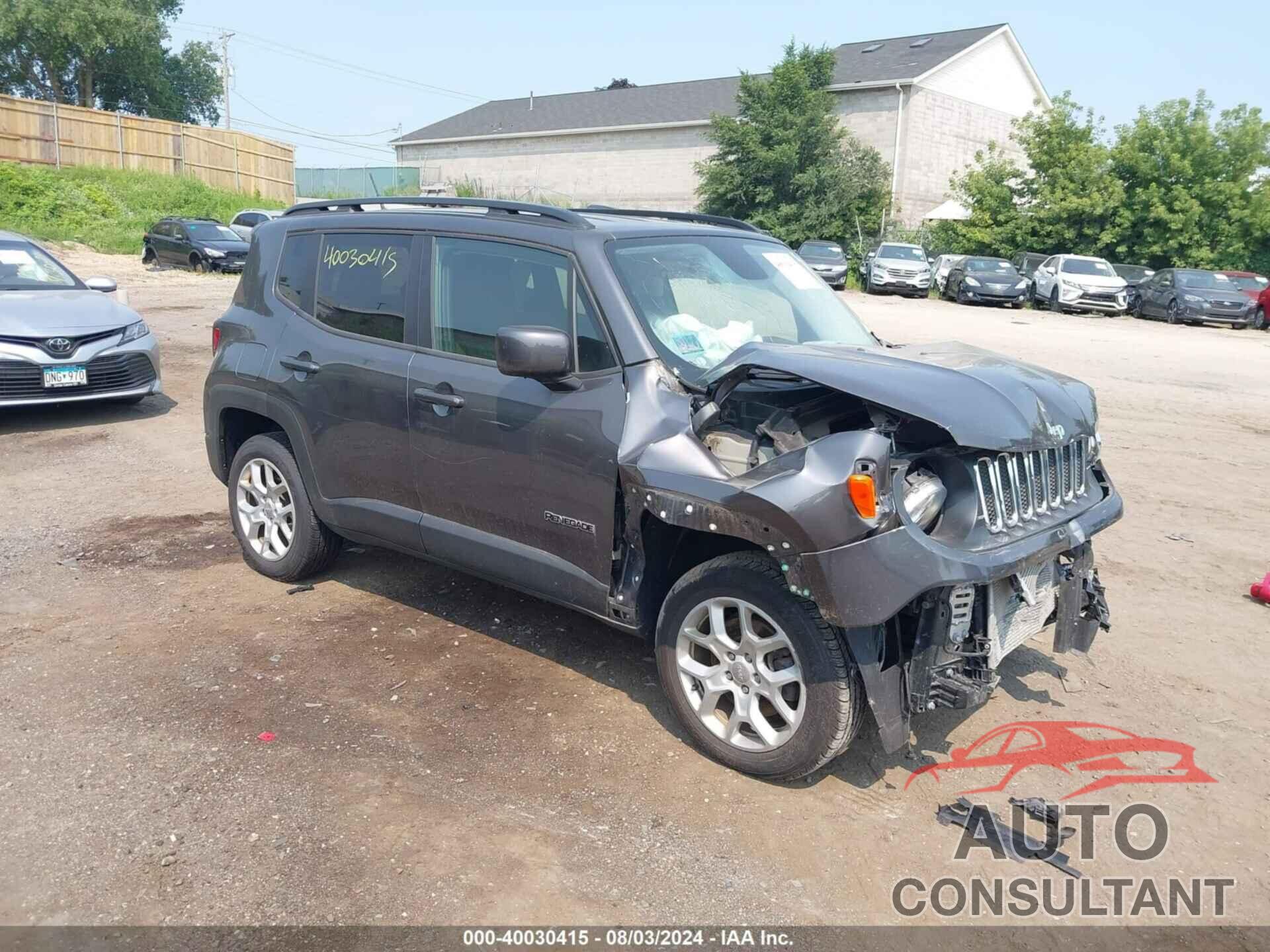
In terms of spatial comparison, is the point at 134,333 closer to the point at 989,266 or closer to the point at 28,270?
the point at 28,270

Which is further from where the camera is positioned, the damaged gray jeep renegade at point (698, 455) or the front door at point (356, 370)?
the front door at point (356, 370)

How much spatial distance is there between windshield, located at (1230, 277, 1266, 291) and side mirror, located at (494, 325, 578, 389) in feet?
90.1

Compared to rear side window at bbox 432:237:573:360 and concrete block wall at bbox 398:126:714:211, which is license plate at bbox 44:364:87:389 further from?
concrete block wall at bbox 398:126:714:211

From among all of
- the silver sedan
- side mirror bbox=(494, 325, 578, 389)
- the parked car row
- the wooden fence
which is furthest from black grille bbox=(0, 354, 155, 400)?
the wooden fence

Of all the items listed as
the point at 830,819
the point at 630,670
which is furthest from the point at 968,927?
the point at 630,670

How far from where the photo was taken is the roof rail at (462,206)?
14.6ft

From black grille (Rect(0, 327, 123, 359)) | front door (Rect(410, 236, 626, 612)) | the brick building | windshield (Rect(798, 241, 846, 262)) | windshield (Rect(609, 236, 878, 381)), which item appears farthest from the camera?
the brick building

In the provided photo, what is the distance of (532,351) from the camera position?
391cm

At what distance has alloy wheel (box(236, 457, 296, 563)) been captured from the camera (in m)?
5.57

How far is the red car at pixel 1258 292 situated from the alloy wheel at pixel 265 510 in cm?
2664

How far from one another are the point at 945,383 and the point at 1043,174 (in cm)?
3580

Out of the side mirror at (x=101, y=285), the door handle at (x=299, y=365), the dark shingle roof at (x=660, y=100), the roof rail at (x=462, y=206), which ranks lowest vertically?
the door handle at (x=299, y=365)

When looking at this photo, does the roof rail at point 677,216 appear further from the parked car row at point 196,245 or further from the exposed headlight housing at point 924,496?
the parked car row at point 196,245

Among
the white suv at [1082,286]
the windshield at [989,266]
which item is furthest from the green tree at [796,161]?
the white suv at [1082,286]
